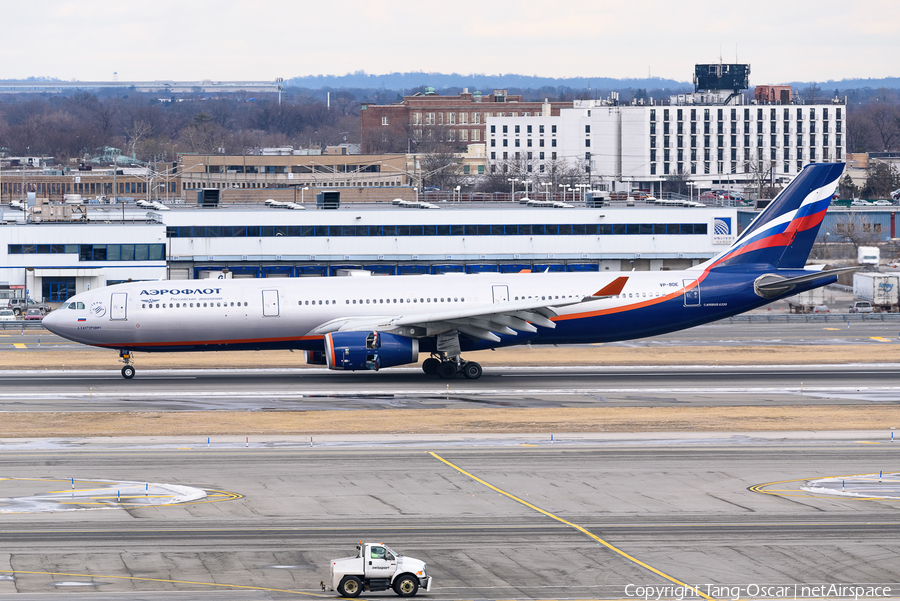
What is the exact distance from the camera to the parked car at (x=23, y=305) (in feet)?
271

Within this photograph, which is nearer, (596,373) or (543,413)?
(543,413)

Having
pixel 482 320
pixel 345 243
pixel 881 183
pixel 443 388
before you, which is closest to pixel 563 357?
pixel 482 320

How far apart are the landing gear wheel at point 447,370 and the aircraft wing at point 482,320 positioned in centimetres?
186

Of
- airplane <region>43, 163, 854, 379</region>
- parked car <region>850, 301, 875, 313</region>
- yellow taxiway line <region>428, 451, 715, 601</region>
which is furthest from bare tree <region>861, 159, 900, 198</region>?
yellow taxiway line <region>428, 451, 715, 601</region>

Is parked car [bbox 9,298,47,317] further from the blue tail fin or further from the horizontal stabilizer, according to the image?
the horizontal stabilizer

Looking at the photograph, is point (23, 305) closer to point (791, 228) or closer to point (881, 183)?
point (791, 228)

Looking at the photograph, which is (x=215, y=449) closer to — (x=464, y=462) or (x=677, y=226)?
(x=464, y=462)

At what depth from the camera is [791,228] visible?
51938 mm

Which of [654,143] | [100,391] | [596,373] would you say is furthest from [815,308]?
[654,143]

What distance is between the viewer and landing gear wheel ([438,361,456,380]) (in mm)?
49094

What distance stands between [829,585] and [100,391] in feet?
110

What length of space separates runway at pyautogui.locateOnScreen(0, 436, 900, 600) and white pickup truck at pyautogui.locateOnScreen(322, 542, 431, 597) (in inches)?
17.1

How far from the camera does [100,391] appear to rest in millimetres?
46219

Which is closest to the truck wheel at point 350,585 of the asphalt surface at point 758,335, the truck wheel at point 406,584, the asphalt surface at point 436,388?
the truck wheel at point 406,584
